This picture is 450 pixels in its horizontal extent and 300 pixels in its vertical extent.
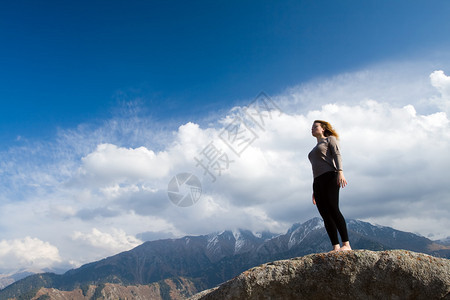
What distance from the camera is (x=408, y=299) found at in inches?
189

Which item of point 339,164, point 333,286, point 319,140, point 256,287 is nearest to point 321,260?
point 333,286

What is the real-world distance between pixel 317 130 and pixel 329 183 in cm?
147

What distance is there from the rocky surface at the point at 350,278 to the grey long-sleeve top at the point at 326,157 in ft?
6.63

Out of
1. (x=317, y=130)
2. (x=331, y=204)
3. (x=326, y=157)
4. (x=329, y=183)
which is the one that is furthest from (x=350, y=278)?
(x=317, y=130)

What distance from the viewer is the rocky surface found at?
484cm

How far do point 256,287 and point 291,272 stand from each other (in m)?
0.66

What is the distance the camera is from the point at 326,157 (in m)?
6.74

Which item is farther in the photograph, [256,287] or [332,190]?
[332,190]

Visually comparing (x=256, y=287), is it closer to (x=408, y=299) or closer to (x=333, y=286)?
(x=333, y=286)

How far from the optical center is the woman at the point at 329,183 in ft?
21.3

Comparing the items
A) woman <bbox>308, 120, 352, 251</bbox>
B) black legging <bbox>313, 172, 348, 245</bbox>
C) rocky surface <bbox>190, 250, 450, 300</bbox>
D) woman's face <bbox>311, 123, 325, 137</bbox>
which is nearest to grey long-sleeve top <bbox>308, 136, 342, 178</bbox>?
woman <bbox>308, 120, 352, 251</bbox>

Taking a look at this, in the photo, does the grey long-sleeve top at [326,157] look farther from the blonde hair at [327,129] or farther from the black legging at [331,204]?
the blonde hair at [327,129]

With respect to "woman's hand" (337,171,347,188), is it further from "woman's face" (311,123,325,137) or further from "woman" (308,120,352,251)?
"woman's face" (311,123,325,137)

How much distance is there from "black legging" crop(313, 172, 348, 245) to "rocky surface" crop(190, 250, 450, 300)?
1253mm
